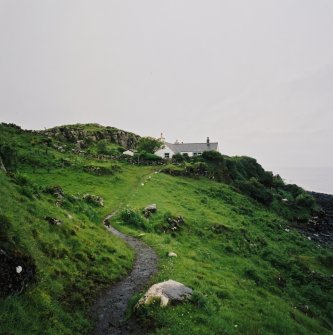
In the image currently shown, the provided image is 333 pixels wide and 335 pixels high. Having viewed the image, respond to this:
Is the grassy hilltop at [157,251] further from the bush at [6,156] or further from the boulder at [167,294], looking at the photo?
the boulder at [167,294]

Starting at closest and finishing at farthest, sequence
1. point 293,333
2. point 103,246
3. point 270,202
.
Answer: point 293,333
point 103,246
point 270,202

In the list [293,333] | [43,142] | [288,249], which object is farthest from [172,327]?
[43,142]

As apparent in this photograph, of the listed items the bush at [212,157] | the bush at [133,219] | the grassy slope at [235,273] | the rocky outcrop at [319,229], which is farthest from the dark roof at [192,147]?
the bush at [133,219]

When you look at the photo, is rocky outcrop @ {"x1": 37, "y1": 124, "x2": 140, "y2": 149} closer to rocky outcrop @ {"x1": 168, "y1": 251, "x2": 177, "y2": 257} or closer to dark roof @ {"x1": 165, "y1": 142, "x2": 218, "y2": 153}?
dark roof @ {"x1": 165, "y1": 142, "x2": 218, "y2": 153}

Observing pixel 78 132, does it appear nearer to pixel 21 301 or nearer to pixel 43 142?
pixel 43 142

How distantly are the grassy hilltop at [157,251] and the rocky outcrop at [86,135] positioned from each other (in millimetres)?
46420

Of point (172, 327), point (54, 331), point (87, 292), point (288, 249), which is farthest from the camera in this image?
point (288, 249)

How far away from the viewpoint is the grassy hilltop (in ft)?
48.1

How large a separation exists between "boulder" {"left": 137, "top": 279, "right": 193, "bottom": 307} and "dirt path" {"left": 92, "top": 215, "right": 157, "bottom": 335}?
1.35 metres

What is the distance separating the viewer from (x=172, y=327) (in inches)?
580

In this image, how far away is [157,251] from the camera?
1081 inches

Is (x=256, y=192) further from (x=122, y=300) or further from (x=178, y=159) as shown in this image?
(x=122, y=300)

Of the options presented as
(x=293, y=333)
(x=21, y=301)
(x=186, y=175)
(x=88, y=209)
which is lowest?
(x=293, y=333)

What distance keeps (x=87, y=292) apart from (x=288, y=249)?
104ft
